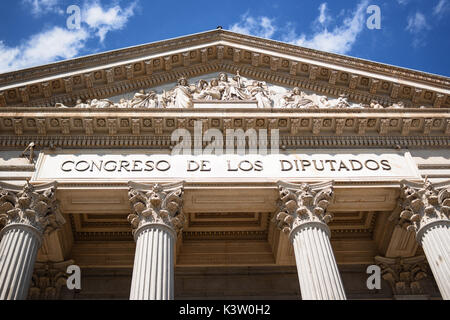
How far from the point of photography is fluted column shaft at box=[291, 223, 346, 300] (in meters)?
13.1

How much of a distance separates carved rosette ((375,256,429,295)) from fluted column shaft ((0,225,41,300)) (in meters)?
12.0

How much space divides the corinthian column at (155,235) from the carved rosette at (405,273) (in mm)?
8128

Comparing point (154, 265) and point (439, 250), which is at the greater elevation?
point (439, 250)

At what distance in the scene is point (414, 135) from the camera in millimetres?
17703

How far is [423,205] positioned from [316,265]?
4256 millimetres

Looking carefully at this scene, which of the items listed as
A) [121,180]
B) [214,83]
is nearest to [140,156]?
[121,180]

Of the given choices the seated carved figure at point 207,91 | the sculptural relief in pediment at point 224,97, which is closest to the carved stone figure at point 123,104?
the sculptural relief in pediment at point 224,97

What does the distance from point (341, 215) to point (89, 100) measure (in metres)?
10.4

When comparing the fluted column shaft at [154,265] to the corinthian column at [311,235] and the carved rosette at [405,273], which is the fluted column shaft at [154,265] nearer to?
the corinthian column at [311,235]

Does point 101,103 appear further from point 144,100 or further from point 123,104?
point 144,100

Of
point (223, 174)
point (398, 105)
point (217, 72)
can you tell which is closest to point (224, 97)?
point (217, 72)

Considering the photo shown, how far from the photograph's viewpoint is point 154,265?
13359 millimetres

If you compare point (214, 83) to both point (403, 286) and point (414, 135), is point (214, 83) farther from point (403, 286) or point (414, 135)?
point (403, 286)

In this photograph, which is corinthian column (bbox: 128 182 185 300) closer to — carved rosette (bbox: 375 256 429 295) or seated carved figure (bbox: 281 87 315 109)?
seated carved figure (bbox: 281 87 315 109)
